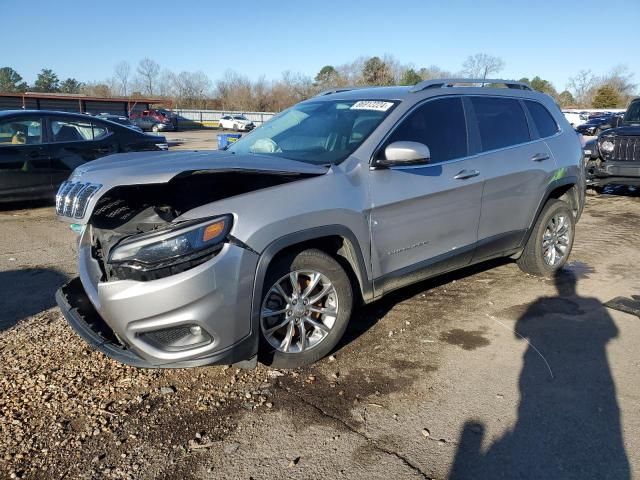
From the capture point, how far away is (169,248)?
2811 mm

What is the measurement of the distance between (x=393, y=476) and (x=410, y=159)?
201cm

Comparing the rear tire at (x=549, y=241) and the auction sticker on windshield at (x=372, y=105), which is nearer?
the auction sticker on windshield at (x=372, y=105)

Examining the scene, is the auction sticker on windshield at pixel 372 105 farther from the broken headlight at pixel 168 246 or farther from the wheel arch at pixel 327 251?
the broken headlight at pixel 168 246

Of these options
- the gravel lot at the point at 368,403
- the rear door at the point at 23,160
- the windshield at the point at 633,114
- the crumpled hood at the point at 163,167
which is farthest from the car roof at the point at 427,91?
the windshield at the point at 633,114

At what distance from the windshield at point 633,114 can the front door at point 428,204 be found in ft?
28.6

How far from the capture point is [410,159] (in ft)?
11.8

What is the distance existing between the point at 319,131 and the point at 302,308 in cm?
154

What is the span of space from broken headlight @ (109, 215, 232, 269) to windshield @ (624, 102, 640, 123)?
441 inches

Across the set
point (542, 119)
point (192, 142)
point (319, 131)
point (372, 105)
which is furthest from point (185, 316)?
point (192, 142)

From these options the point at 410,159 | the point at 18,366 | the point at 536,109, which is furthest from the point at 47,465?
the point at 536,109

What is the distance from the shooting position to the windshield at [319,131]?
388cm

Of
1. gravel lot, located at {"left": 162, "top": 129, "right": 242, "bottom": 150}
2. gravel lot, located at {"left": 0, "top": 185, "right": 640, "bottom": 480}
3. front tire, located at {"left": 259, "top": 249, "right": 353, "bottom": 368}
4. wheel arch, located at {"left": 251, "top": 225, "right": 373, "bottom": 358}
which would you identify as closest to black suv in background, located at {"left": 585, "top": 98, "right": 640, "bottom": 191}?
gravel lot, located at {"left": 0, "top": 185, "right": 640, "bottom": 480}

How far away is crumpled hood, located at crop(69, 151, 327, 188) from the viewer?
9.74 feet

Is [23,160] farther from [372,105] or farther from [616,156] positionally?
[616,156]
